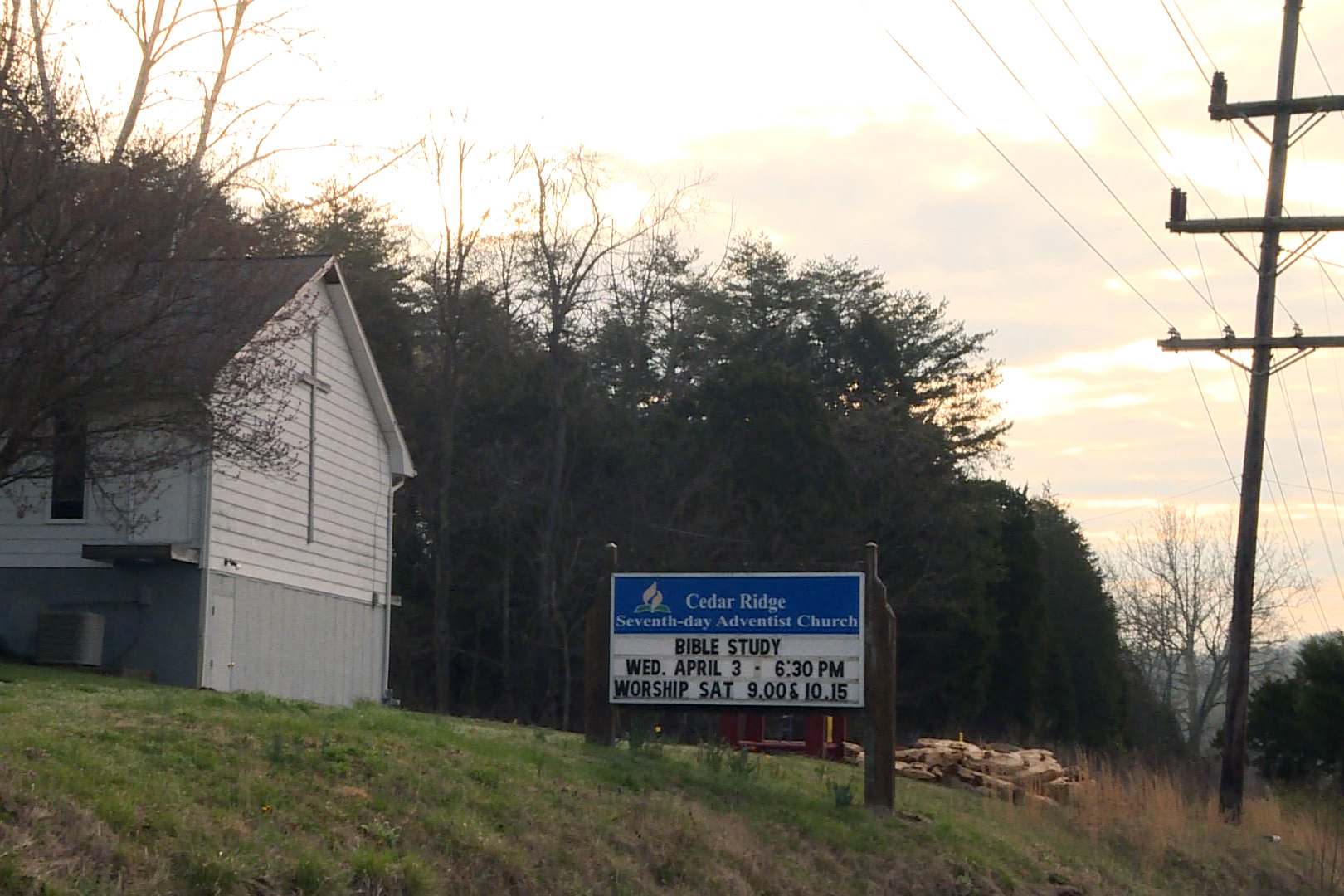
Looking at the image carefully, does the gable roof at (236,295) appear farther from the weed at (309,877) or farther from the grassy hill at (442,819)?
the weed at (309,877)

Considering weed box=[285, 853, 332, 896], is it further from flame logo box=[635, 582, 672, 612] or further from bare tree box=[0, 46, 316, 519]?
bare tree box=[0, 46, 316, 519]

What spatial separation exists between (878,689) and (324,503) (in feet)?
50.5

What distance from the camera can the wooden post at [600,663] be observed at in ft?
49.5

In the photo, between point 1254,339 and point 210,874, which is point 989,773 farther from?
point 210,874

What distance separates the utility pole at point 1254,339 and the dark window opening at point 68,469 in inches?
650

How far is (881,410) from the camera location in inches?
1783

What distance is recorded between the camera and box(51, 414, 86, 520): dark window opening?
18109mm

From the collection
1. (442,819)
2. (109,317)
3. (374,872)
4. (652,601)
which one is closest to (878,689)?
(652,601)

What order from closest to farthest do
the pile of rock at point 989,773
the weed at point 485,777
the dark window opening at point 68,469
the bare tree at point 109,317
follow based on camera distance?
1. the weed at point 485,777
2. the bare tree at point 109,317
3. the dark window opening at point 68,469
4. the pile of rock at point 989,773

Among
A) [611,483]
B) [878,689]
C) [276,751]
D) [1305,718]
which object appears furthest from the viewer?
[611,483]

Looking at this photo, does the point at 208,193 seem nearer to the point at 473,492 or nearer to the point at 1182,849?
the point at 1182,849

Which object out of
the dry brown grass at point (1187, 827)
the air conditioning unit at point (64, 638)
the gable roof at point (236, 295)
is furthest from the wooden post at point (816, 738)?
the air conditioning unit at point (64, 638)

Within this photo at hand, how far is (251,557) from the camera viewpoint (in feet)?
80.1

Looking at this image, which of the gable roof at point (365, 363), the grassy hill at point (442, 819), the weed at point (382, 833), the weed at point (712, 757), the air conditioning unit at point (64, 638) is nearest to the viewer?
the grassy hill at point (442, 819)
